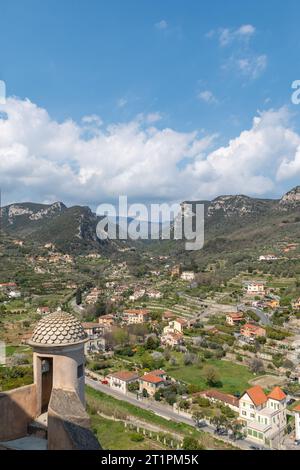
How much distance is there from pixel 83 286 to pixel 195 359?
37.4 m

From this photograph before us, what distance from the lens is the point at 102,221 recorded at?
143000 millimetres

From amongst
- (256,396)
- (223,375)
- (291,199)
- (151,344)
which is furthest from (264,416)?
(291,199)

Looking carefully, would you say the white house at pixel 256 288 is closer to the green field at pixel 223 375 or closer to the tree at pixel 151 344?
the tree at pixel 151 344

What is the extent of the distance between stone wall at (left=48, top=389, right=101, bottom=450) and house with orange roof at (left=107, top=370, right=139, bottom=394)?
25.6m

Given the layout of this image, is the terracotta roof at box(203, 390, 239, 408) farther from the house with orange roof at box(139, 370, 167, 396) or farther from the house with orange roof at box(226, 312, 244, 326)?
the house with orange roof at box(226, 312, 244, 326)

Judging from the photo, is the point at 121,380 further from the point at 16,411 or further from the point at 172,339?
the point at 16,411

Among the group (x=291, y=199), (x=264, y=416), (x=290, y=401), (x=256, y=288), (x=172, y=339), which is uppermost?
(x=291, y=199)

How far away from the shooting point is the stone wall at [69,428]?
12.9 ft

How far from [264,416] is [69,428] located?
68.2 ft

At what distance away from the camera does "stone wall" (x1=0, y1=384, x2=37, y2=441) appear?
516 cm

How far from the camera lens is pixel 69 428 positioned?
402 centimetres

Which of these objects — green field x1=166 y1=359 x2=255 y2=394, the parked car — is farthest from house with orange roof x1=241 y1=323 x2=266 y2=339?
the parked car

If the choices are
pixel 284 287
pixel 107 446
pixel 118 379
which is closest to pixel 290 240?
pixel 284 287

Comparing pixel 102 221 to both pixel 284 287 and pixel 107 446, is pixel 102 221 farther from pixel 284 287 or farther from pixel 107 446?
pixel 107 446
